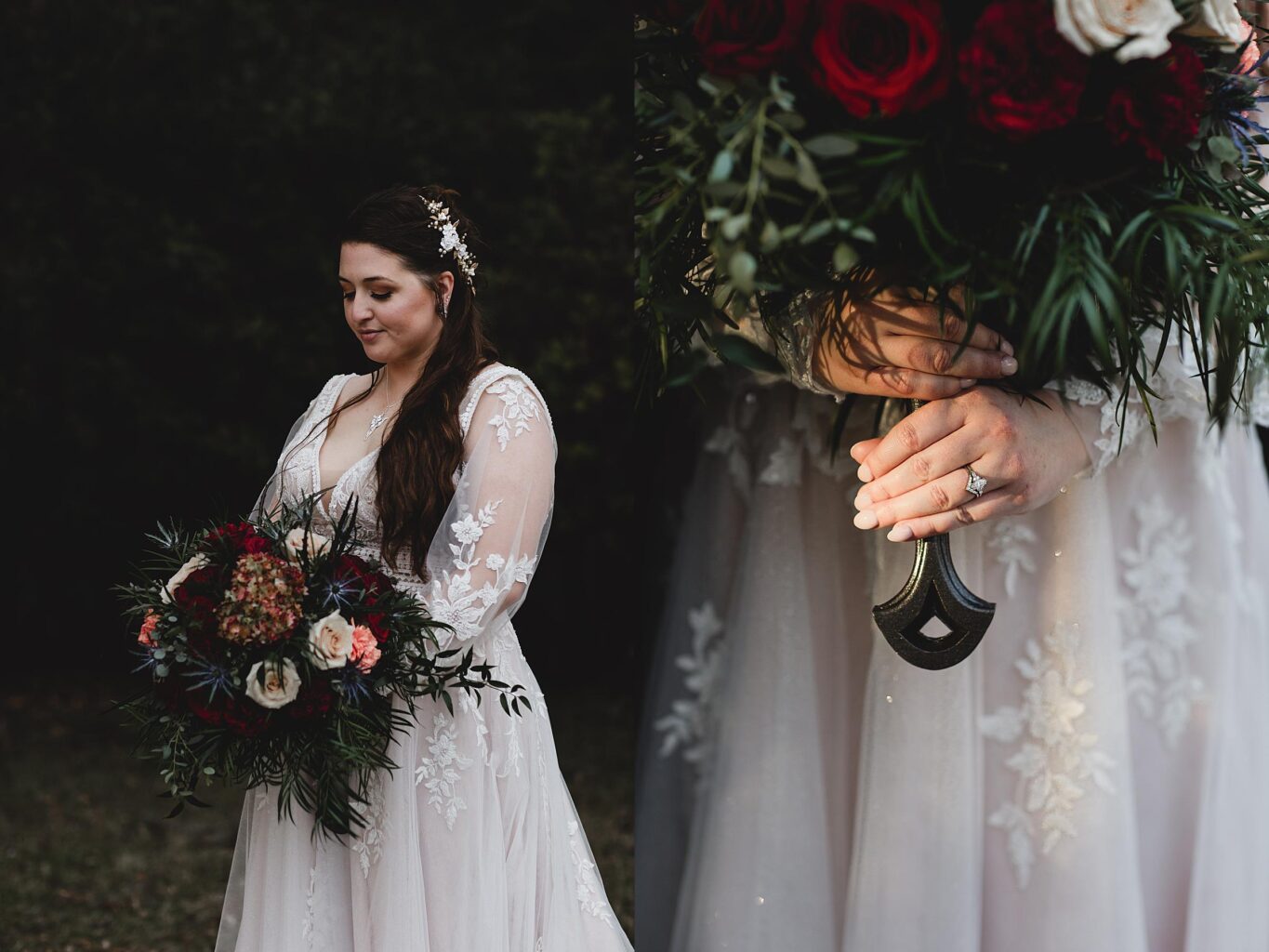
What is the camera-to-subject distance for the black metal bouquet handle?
1378 millimetres

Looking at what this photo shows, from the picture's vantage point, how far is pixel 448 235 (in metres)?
1.85

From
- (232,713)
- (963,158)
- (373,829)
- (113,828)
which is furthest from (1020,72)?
(113,828)

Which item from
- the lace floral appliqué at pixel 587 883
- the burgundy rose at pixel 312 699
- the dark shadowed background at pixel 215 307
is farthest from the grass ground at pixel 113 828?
the burgundy rose at pixel 312 699

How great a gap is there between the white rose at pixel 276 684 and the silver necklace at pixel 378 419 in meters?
0.52

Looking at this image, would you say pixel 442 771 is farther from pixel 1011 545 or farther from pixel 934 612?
pixel 1011 545

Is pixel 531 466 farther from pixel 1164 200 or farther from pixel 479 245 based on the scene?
pixel 1164 200

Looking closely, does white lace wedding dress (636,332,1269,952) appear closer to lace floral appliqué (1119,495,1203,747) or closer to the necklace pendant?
lace floral appliqué (1119,495,1203,747)

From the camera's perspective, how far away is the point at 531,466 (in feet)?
5.82

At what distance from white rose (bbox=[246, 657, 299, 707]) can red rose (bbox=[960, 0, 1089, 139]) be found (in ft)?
3.45

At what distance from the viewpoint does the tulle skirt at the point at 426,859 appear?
172 cm

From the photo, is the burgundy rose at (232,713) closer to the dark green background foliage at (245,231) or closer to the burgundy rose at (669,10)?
the burgundy rose at (669,10)

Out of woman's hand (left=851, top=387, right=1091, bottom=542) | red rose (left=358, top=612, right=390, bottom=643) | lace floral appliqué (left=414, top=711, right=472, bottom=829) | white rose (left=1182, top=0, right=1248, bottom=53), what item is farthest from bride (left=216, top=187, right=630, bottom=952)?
white rose (left=1182, top=0, right=1248, bottom=53)

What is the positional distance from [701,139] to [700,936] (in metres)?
1.12

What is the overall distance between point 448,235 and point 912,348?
866 mm
